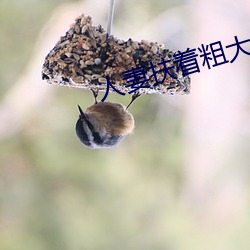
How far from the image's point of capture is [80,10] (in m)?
2.95

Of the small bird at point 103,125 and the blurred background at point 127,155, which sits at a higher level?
the blurred background at point 127,155

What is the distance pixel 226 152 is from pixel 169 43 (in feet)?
2.40

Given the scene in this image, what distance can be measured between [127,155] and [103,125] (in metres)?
1.98

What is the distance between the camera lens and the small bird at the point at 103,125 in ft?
4.12

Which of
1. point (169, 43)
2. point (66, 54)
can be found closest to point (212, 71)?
point (169, 43)

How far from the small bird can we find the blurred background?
5.30 ft

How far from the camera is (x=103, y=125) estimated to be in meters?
1.28

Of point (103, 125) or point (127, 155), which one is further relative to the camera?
point (127, 155)

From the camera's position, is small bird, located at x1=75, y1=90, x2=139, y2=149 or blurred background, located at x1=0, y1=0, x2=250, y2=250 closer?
small bird, located at x1=75, y1=90, x2=139, y2=149

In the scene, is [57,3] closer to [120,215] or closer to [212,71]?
[212,71]

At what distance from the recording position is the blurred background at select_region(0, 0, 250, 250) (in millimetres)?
2941

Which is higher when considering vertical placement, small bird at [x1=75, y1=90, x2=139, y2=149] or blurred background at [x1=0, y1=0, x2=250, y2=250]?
blurred background at [x1=0, y1=0, x2=250, y2=250]

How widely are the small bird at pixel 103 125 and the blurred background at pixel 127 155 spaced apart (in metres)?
1.61

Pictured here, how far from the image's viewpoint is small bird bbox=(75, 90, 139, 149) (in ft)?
4.12
